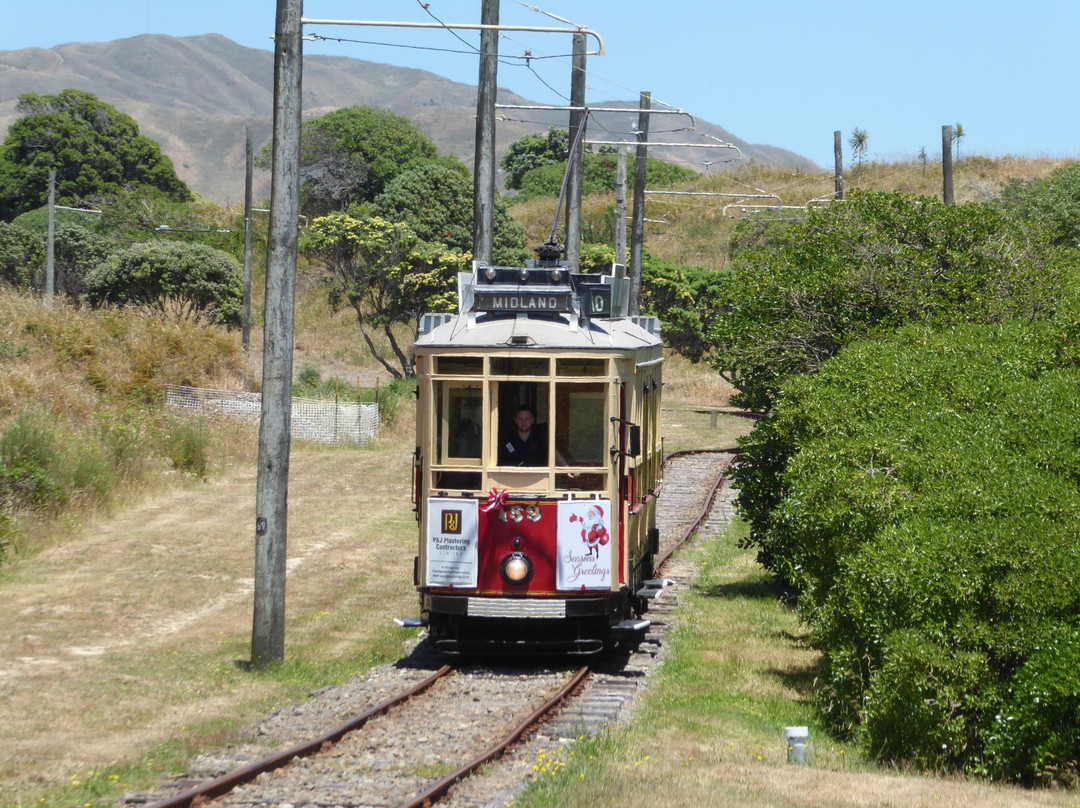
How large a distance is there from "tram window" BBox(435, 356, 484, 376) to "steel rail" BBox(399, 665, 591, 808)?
3.00 metres

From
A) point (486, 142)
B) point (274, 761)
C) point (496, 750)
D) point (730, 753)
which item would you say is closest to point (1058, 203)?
point (486, 142)

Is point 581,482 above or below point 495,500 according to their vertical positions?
above

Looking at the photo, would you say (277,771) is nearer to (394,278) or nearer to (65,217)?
(394,278)

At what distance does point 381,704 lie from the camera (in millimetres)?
10547

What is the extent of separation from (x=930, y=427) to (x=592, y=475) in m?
3.25

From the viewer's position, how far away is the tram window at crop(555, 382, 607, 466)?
39.0 feet

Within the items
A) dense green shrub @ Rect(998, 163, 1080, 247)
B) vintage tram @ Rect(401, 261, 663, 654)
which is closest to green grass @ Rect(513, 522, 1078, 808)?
vintage tram @ Rect(401, 261, 663, 654)

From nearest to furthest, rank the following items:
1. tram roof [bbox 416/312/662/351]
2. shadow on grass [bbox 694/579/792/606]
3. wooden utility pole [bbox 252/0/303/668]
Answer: tram roof [bbox 416/312/662/351]
wooden utility pole [bbox 252/0/303/668]
shadow on grass [bbox 694/579/792/606]

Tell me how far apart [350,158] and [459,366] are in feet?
177

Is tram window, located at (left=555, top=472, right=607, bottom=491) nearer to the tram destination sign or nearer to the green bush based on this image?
the tram destination sign

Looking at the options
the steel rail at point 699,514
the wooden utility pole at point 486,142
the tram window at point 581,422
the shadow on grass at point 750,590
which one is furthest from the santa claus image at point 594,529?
the wooden utility pole at point 486,142

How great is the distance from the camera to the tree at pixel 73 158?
64.9 metres

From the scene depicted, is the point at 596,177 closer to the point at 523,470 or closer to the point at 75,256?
the point at 75,256

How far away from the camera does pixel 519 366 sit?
11.9 metres
